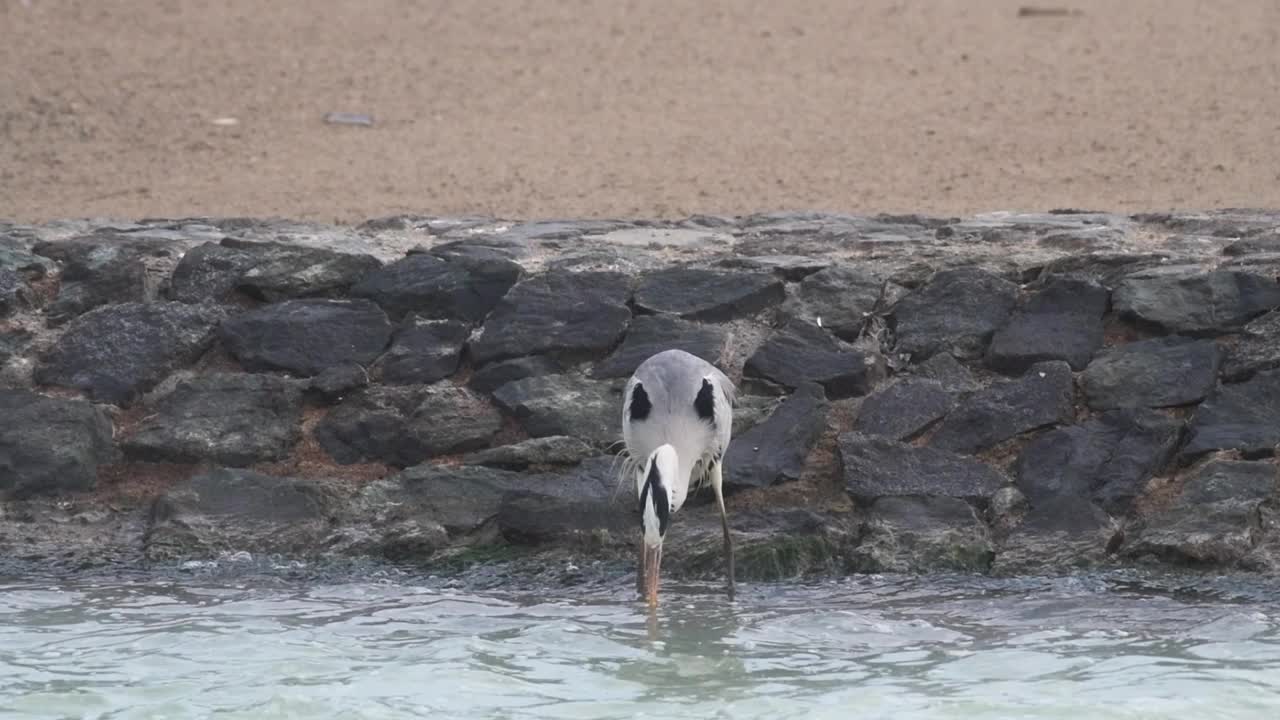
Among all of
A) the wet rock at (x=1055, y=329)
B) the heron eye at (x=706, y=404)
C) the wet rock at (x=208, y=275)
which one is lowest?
the heron eye at (x=706, y=404)

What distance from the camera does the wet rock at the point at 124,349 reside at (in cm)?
852

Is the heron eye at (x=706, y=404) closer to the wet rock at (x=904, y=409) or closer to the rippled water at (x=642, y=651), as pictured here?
the rippled water at (x=642, y=651)

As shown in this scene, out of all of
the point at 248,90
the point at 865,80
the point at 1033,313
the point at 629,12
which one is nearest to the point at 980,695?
the point at 1033,313

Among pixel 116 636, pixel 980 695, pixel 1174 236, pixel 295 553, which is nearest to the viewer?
pixel 980 695

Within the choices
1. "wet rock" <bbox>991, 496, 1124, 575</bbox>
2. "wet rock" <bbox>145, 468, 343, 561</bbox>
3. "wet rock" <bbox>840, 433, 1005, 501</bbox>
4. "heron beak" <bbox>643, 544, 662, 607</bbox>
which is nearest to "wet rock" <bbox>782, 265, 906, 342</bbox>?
"wet rock" <bbox>840, 433, 1005, 501</bbox>

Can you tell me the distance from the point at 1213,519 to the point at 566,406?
281 centimetres

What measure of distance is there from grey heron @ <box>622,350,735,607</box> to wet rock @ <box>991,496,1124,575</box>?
116cm

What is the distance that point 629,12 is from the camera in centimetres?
1755

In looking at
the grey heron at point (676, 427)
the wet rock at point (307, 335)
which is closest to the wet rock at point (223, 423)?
the wet rock at point (307, 335)

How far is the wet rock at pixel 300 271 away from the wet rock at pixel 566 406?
3.54 feet

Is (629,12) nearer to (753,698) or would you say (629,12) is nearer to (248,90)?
(248,90)

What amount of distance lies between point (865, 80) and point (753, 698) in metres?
9.99

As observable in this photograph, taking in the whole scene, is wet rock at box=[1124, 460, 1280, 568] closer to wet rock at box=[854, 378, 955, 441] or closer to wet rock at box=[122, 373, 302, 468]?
wet rock at box=[854, 378, 955, 441]

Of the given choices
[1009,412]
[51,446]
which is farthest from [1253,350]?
[51,446]
